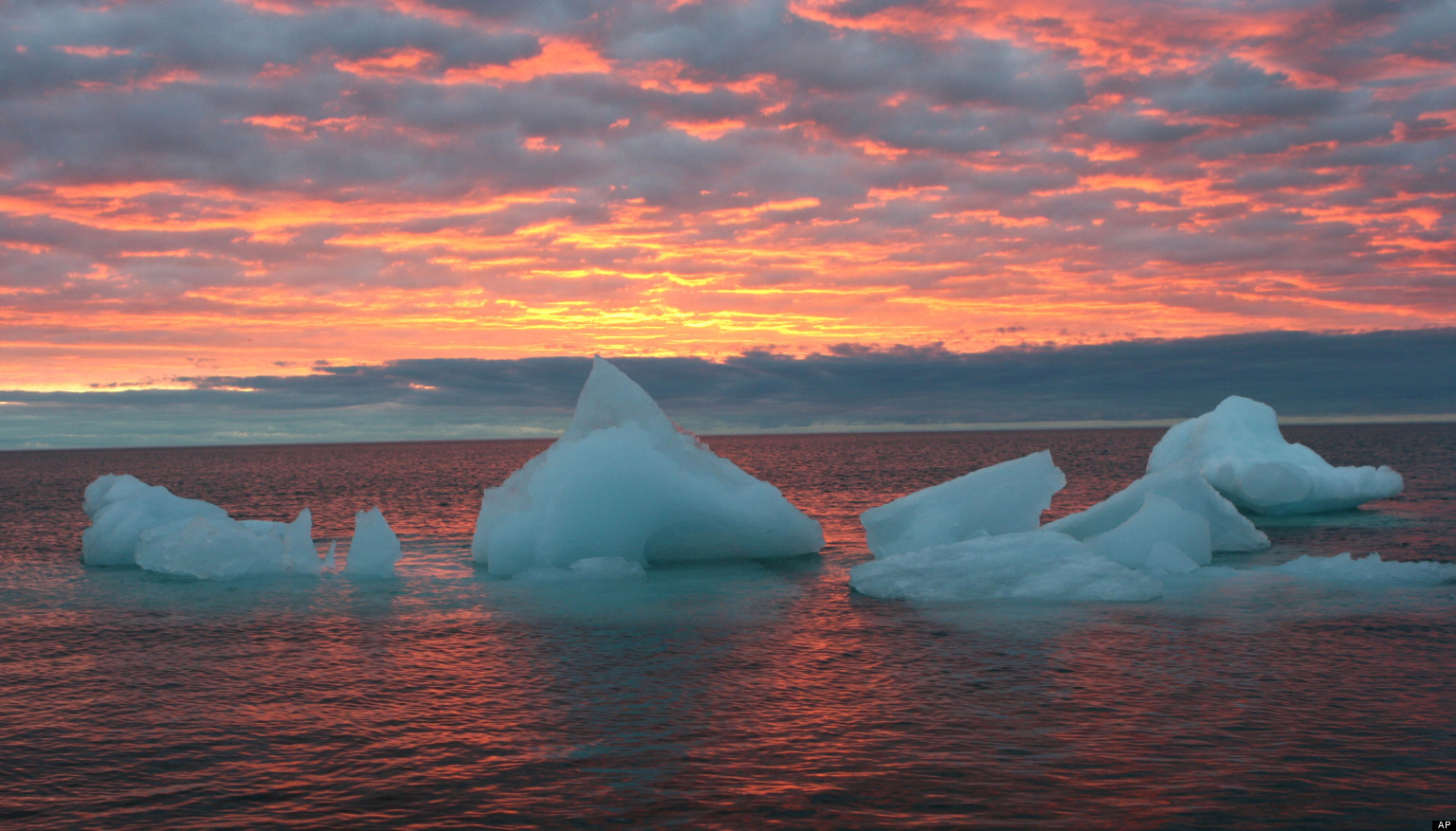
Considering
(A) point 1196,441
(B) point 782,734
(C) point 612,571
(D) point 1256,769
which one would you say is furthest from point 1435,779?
(A) point 1196,441

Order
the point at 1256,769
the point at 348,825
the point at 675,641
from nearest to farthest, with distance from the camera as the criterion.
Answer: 1. the point at 348,825
2. the point at 1256,769
3. the point at 675,641

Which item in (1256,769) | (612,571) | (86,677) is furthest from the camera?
(612,571)

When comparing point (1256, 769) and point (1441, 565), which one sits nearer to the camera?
point (1256, 769)

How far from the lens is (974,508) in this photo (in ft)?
75.4

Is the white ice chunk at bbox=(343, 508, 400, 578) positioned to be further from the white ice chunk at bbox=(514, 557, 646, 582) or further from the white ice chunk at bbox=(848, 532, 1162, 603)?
the white ice chunk at bbox=(848, 532, 1162, 603)

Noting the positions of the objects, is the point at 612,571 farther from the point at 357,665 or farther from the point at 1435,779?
the point at 1435,779

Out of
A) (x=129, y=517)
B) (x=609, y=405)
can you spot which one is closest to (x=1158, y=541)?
(x=609, y=405)

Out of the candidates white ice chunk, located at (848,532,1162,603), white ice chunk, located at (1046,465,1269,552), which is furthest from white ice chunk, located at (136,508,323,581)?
white ice chunk, located at (1046,465,1269,552)

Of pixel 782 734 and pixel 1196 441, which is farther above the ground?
pixel 1196 441

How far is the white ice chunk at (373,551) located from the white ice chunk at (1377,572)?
21016 mm

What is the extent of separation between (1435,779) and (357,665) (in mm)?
13499

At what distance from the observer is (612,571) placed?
22.5 meters

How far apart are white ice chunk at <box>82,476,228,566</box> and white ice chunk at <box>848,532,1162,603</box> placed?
59.5 feet

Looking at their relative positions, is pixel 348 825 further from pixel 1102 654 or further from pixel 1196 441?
pixel 1196 441
